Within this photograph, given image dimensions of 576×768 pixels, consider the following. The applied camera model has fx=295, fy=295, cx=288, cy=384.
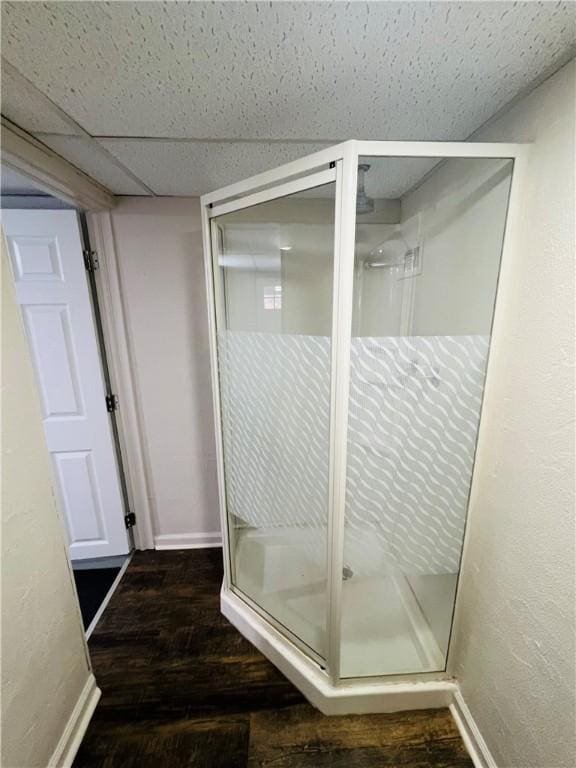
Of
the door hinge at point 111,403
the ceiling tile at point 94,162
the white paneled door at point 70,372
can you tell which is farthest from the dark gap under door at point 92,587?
the ceiling tile at point 94,162

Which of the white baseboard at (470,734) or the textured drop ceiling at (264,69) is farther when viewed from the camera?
the white baseboard at (470,734)

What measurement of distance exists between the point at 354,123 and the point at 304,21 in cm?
41

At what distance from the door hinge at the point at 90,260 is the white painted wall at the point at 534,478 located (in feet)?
5.93

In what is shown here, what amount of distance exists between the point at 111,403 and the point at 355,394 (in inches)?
58.1

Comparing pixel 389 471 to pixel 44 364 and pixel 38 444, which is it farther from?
pixel 44 364

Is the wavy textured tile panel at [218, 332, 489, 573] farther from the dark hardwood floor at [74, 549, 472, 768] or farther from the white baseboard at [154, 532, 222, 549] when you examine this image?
the white baseboard at [154, 532, 222, 549]

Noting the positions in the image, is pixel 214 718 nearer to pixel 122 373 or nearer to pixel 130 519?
pixel 130 519

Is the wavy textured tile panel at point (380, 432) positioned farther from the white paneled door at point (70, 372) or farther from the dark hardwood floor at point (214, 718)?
the white paneled door at point (70, 372)

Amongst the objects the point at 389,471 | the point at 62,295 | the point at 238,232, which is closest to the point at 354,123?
the point at 238,232

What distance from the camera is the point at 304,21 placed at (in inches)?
24.0

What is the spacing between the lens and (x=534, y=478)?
79 cm

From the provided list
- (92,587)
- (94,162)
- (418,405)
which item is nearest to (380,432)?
(418,405)

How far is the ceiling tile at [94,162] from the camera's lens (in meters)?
1.05

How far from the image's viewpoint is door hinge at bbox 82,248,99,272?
5.16ft
